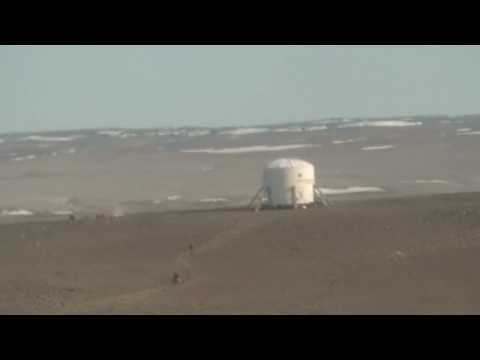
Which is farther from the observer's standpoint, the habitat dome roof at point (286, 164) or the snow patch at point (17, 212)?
the snow patch at point (17, 212)

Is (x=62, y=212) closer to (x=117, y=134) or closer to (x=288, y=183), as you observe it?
(x=288, y=183)

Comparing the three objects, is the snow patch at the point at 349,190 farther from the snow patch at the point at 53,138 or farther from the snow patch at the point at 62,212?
the snow patch at the point at 53,138

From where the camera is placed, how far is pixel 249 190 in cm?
4397

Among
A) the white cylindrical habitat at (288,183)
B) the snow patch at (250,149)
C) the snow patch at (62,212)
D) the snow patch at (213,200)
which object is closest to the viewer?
the white cylindrical habitat at (288,183)

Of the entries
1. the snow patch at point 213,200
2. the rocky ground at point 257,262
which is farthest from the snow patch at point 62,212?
the rocky ground at point 257,262

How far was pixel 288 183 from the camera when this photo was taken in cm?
2447

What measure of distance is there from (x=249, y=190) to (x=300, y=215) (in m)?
22.9

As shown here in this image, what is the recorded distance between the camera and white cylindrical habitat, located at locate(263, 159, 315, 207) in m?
24.4

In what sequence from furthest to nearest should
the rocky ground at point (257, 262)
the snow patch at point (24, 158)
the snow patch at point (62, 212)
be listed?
the snow patch at point (24, 158) < the snow patch at point (62, 212) < the rocky ground at point (257, 262)

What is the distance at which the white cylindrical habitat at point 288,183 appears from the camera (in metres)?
24.4

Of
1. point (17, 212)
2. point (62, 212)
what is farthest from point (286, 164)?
point (17, 212)

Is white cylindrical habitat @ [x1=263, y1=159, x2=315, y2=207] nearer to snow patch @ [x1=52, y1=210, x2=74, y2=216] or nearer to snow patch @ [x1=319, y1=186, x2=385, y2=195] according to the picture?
snow patch @ [x1=52, y1=210, x2=74, y2=216]

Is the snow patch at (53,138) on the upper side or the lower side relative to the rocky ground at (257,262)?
upper
